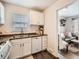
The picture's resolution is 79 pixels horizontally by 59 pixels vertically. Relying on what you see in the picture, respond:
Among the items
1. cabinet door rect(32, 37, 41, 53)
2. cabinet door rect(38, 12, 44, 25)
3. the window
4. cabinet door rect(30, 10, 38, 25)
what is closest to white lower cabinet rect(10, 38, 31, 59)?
cabinet door rect(32, 37, 41, 53)

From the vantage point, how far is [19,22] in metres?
3.51

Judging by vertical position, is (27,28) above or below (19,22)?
below

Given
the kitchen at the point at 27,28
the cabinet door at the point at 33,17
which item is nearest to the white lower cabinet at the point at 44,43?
the kitchen at the point at 27,28

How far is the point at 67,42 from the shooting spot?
2799 millimetres

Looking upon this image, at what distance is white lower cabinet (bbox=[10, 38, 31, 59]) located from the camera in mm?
2580

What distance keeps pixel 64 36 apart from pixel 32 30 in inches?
69.0

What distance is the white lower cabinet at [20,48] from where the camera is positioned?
8.46 ft

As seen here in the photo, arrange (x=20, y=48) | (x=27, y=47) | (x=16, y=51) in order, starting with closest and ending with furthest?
(x=16, y=51) → (x=20, y=48) → (x=27, y=47)

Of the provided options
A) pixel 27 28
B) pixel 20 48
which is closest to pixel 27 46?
pixel 20 48

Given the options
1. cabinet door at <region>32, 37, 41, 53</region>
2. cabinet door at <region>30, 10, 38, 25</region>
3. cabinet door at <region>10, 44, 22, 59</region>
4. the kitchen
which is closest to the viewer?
cabinet door at <region>10, 44, 22, 59</region>

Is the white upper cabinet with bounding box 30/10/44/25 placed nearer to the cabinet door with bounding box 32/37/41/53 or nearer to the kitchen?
the kitchen

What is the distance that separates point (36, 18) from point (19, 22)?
0.88 m

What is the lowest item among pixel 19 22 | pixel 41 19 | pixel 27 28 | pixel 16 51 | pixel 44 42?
pixel 16 51

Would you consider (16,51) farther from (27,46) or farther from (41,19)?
(41,19)
